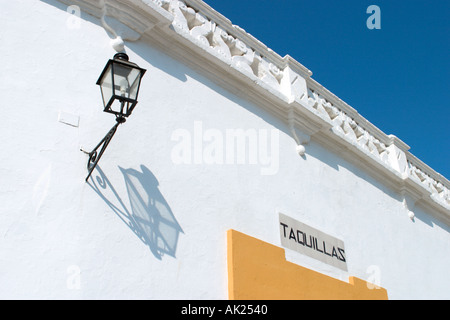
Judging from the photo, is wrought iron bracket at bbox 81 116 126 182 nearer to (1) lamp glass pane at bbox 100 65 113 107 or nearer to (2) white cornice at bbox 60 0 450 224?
(1) lamp glass pane at bbox 100 65 113 107

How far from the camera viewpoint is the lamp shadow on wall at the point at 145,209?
4.27 m

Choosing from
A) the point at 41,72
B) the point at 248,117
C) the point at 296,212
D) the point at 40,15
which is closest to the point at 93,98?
the point at 41,72

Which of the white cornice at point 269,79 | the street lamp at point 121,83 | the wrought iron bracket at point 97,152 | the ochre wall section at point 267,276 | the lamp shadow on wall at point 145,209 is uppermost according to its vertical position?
the white cornice at point 269,79

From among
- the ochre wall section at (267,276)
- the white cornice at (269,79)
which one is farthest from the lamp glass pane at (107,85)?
the ochre wall section at (267,276)

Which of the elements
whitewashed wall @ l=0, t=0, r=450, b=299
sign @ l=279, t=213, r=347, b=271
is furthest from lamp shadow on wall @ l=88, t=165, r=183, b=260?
sign @ l=279, t=213, r=347, b=271

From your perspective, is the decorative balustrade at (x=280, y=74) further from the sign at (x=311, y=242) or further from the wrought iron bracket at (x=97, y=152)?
the wrought iron bracket at (x=97, y=152)

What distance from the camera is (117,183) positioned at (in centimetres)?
435

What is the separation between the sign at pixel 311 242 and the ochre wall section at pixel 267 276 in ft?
0.73

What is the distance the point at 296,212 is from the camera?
5801 mm

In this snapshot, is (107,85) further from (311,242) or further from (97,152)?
(311,242)

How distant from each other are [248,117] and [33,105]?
2.42 metres
